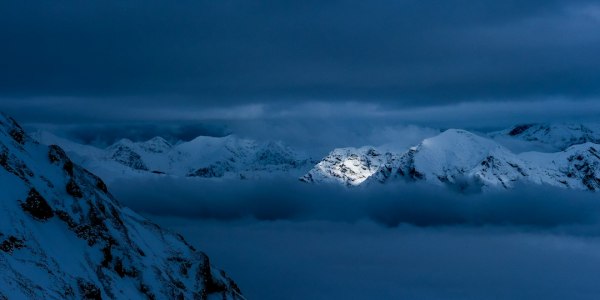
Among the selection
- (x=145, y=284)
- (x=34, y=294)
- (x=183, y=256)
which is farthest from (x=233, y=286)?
(x=34, y=294)

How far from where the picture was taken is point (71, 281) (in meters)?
92.8

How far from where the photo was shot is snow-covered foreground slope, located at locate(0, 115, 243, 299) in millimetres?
89062

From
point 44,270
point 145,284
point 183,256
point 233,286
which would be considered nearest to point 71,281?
point 44,270

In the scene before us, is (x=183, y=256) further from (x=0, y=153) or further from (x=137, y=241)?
(x=0, y=153)

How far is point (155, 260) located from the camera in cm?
13262

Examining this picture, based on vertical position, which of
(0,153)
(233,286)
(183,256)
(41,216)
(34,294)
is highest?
(0,153)

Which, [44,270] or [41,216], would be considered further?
[41,216]

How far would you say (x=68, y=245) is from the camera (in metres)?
105

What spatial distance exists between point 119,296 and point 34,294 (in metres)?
23.1

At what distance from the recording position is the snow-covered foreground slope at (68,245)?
89062mm

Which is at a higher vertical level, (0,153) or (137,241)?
(0,153)

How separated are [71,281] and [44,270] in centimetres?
456

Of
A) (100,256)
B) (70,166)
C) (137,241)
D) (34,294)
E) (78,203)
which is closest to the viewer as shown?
(34,294)

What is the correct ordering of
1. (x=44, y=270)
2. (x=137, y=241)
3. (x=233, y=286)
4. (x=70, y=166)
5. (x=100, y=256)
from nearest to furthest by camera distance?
1. (x=44, y=270)
2. (x=100, y=256)
3. (x=70, y=166)
4. (x=137, y=241)
5. (x=233, y=286)
